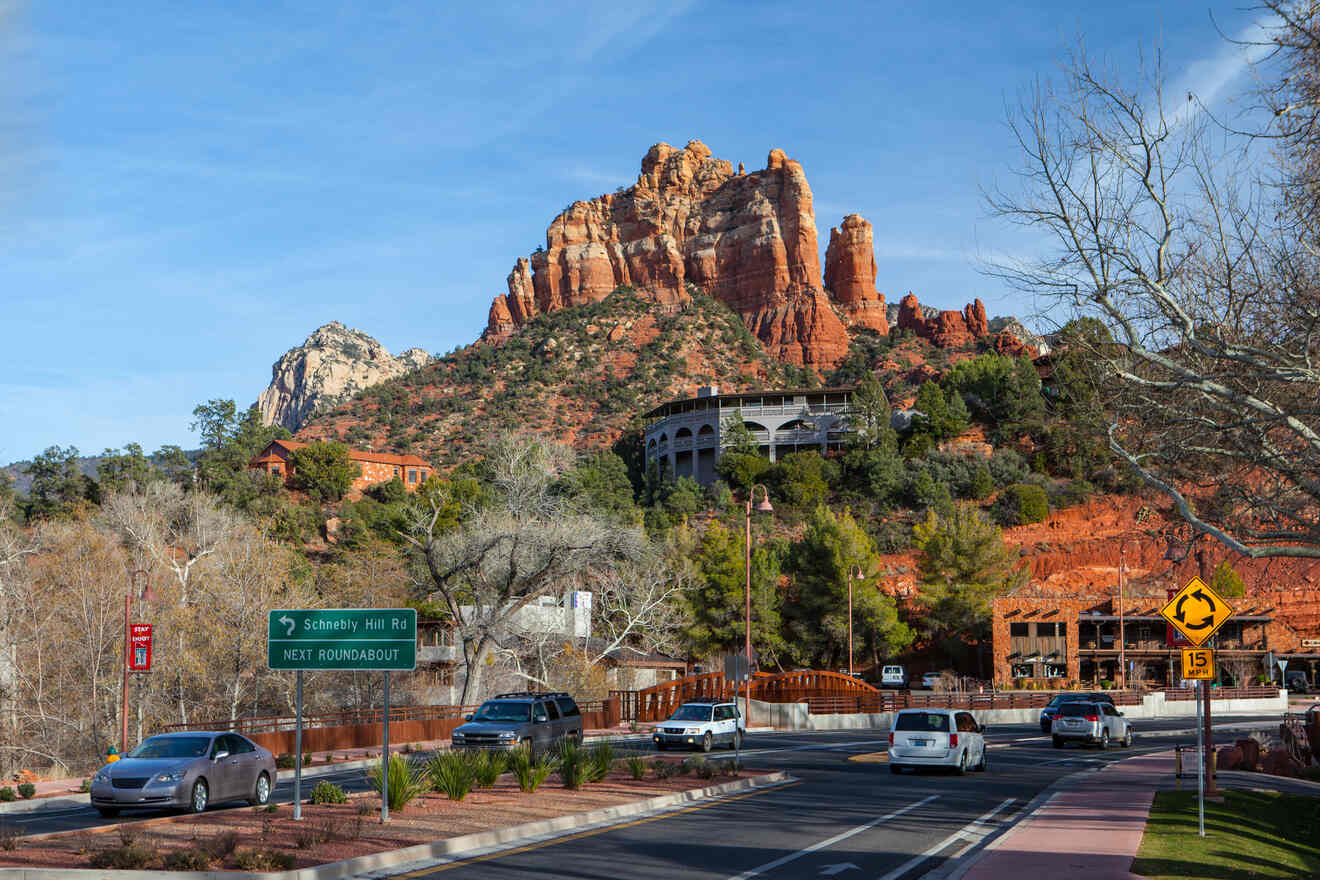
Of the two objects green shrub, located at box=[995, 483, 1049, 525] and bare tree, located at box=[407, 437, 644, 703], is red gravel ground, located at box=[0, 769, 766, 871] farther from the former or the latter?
green shrub, located at box=[995, 483, 1049, 525]

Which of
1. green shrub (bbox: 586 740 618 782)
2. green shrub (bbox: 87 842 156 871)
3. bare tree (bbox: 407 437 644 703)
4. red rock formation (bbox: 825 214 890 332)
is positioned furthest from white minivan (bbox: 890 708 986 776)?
red rock formation (bbox: 825 214 890 332)

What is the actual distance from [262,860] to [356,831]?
2.53 meters

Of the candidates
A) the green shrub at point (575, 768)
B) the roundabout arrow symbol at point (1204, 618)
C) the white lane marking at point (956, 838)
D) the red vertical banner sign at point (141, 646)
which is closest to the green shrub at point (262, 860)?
the white lane marking at point (956, 838)

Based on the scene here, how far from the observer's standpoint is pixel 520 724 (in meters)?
27.4

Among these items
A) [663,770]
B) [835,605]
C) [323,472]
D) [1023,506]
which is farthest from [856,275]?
[663,770]

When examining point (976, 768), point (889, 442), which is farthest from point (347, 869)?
point (889, 442)

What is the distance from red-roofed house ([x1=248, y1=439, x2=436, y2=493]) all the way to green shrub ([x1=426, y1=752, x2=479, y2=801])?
93.9m

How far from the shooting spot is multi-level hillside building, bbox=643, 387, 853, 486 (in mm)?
114000

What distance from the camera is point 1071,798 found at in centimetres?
2092

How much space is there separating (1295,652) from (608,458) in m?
60.4

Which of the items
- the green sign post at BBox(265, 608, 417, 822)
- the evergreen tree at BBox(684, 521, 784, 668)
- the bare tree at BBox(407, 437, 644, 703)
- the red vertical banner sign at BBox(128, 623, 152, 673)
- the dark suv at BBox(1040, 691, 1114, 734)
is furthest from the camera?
the evergreen tree at BBox(684, 521, 784, 668)

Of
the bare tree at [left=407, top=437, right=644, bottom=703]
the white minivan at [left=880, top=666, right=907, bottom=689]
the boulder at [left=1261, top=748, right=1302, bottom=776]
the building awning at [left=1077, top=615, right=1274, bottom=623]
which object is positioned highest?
the bare tree at [left=407, top=437, right=644, bottom=703]

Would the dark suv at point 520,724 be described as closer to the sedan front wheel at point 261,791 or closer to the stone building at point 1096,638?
the sedan front wheel at point 261,791

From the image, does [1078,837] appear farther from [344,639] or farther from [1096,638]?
[1096,638]
